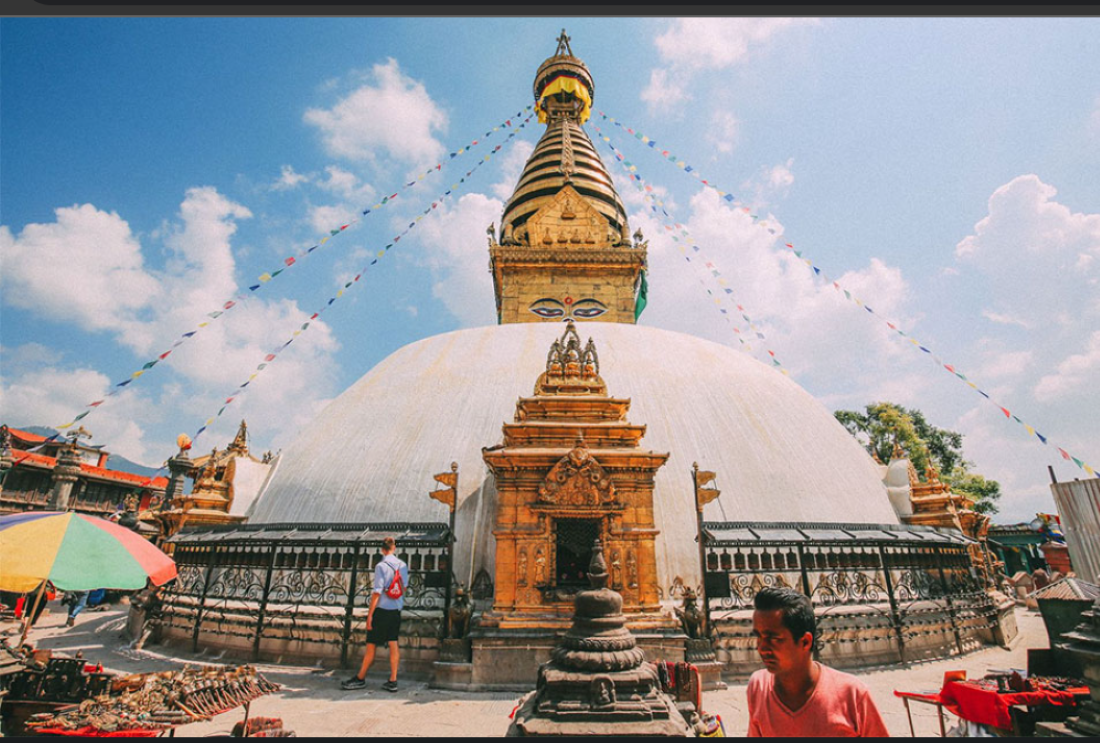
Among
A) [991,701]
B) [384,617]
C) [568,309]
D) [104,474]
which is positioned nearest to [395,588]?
[384,617]

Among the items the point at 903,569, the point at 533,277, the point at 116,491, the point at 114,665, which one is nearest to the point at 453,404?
the point at 114,665

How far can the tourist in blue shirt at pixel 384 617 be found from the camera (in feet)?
20.6

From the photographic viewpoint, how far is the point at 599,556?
5.33 meters

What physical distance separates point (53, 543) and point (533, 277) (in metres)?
17.7

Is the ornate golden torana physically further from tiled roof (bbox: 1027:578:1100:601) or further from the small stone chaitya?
tiled roof (bbox: 1027:578:1100:601)

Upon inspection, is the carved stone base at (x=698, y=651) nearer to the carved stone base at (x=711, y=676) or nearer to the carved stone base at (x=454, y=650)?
the carved stone base at (x=711, y=676)

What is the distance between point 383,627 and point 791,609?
5772 millimetres

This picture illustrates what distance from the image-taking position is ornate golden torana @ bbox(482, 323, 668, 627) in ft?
22.6

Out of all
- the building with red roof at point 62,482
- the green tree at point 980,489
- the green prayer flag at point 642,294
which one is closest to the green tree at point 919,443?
the green tree at point 980,489

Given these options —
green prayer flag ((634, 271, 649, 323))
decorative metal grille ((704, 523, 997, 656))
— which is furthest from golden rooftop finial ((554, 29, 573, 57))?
decorative metal grille ((704, 523, 997, 656))

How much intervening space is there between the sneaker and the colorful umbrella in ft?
8.45

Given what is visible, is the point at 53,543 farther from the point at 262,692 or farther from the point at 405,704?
the point at 405,704

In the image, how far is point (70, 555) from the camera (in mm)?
4918

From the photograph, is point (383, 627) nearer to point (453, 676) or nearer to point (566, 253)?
point (453, 676)
